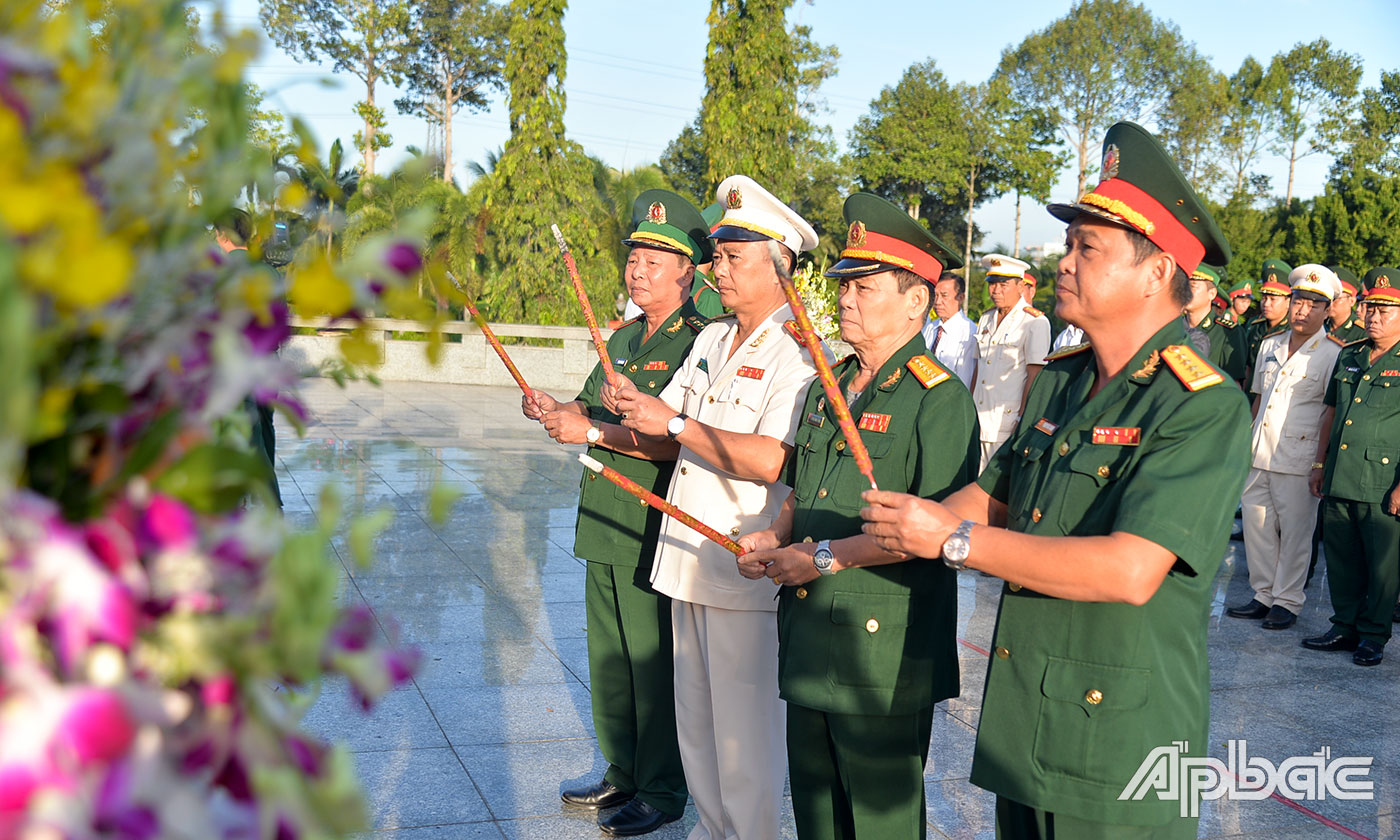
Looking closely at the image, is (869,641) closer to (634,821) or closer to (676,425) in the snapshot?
(676,425)

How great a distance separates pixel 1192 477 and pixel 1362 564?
4.89 m

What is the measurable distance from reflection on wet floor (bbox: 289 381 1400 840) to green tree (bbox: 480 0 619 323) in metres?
11.3

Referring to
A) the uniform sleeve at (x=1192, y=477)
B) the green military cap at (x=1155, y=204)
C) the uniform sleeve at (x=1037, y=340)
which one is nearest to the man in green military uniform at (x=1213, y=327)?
the uniform sleeve at (x=1037, y=340)

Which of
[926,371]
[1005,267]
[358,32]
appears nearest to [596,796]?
[926,371]

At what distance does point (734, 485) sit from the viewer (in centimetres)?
337

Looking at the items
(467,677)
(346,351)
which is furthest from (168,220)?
(467,677)

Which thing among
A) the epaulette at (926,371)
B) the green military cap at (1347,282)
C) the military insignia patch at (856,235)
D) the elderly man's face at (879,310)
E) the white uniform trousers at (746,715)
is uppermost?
the green military cap at (1347,282)

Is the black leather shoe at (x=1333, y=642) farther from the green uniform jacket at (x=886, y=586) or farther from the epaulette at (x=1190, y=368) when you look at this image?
the epaulette at (x=1190, y=368)

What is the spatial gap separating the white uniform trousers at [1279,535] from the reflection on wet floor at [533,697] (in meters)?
0.25

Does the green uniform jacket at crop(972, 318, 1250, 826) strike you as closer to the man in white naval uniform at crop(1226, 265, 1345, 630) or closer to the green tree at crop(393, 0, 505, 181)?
the man in white naval uniform at crop(1226, 265, 1345, 630)

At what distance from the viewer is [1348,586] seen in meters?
6.09

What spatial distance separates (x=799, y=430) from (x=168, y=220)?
7.68 feet

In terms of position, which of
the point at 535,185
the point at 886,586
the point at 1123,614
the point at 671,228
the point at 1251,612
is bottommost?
the point at 1251,612

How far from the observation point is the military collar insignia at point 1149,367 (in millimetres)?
2258
